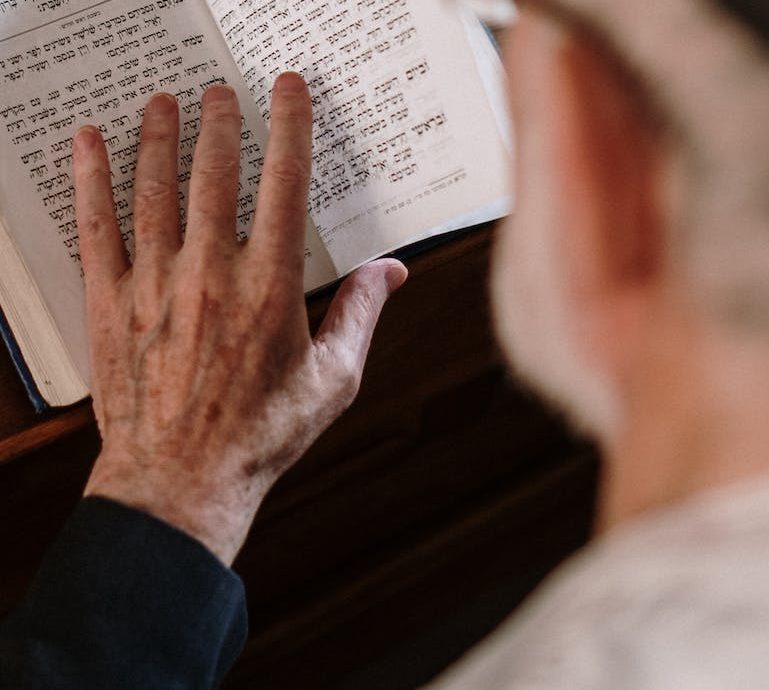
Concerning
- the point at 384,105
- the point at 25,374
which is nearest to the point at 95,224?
the point at 25,374

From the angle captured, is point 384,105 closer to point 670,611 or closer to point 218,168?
point 218,168

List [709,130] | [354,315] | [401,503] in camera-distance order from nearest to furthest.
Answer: [709,130]
[354,315]
[401,503]

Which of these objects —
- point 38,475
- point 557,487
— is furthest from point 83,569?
point 557,487

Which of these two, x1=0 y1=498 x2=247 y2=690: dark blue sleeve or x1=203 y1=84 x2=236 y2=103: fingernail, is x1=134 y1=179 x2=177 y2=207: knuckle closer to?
x1=203 y1=84 x2=236 y2=103: fingernail

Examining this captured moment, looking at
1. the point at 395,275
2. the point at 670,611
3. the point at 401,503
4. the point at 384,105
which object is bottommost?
the point at 401,503

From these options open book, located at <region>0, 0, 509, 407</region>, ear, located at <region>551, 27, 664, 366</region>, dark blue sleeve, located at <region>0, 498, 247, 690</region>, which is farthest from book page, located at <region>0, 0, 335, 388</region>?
ear, located at <region>551, 27, 664, 366</region>

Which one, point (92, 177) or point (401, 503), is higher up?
point (92, 177)

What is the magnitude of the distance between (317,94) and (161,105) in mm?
107

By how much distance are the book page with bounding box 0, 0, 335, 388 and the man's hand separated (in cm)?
2

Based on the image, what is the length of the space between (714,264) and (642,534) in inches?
3.7

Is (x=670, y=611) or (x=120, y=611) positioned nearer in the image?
(x=670, y=611)

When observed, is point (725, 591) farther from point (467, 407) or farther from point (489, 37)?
point (467, 407)

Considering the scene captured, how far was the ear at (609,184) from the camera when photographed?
27cm

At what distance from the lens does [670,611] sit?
27cm
